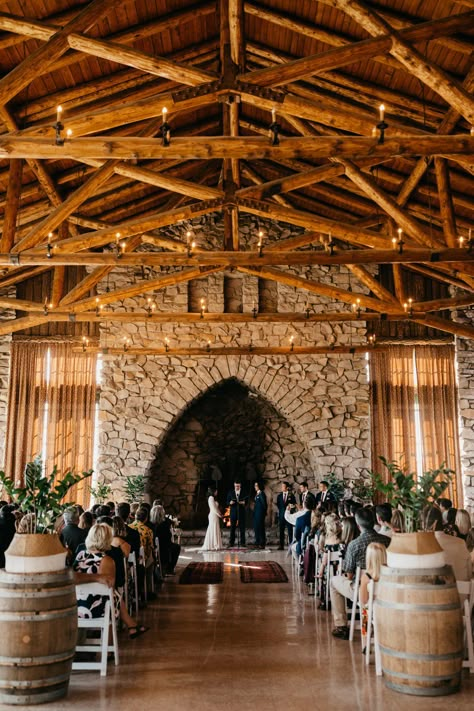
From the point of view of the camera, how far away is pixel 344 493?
480 inches

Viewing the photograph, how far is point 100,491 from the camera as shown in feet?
38.0

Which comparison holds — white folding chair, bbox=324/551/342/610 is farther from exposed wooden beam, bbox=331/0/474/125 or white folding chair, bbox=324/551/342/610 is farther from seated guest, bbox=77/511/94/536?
exposed wooden beam, bbox=331/0/474/125

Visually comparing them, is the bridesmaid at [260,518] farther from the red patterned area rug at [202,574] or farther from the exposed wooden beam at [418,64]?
the exposed wooden beam at [418,64]

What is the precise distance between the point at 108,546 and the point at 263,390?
26.8ft

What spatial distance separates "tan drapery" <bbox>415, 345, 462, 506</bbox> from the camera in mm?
12375

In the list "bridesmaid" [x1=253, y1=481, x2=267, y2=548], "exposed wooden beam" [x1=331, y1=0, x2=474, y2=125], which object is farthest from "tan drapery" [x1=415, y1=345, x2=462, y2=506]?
"exposed wooden beam" [x1=331, y1=0, x2=474, y2=125]

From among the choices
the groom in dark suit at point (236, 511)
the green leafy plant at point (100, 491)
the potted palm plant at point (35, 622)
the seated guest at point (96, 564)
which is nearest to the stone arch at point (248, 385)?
the green leafy plant at point (100, 491)

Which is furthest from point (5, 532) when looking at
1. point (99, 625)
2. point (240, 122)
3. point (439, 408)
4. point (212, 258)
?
point (439, 408)

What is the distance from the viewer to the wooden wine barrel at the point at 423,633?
3617mm

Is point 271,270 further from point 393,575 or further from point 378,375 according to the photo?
point 393,575

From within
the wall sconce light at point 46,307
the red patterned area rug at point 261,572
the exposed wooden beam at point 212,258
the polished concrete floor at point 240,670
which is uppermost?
the exposed wooden beam at point 212,258

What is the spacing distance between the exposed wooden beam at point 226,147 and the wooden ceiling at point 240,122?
12 millimetres

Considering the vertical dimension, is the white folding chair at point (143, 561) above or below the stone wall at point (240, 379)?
below

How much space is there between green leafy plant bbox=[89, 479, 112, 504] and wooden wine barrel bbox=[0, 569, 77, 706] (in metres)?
8.09
